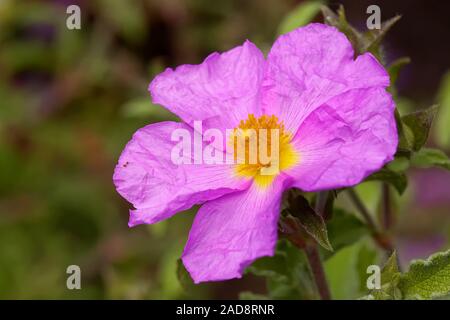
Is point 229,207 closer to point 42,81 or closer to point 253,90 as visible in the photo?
point 253,90

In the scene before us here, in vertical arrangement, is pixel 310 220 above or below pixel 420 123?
below

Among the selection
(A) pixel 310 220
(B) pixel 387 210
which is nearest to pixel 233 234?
(A) pixel 310 220

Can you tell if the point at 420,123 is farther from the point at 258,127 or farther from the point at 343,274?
the point at 343,274

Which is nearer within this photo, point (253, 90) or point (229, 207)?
point (229, 207)

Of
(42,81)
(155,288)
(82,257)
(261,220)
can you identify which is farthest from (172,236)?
(261,220)

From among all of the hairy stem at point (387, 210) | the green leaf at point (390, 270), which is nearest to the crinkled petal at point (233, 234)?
the green leaf at point (390, 270)
